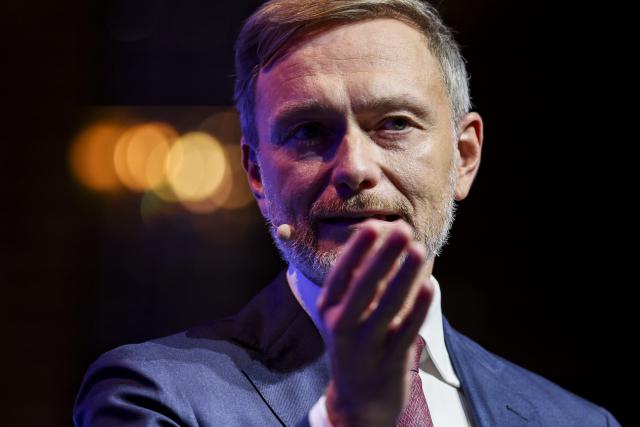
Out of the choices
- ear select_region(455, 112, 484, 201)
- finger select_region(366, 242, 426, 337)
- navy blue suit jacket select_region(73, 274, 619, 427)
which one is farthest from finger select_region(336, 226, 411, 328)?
ear select_region(455, 112, 484, 201)

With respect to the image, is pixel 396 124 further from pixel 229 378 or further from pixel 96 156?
pixel 96 156

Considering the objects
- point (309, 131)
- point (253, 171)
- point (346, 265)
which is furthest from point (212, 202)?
point (346, 265)

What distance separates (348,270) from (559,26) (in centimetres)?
231

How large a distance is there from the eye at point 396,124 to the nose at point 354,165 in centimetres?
7

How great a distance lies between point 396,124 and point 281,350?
1.85 feet

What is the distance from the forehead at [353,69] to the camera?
1727mm

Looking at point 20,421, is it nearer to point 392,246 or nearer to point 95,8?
point 95,8

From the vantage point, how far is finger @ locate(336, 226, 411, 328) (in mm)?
1056

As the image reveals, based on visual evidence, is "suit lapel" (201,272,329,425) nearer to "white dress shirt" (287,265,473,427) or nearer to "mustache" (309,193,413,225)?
"white dress shirt" (287,265,473,427)

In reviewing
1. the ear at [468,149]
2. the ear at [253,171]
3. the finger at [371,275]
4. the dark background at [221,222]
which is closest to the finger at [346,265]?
the finger at [371,275]

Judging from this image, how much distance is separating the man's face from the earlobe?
0.09 meters

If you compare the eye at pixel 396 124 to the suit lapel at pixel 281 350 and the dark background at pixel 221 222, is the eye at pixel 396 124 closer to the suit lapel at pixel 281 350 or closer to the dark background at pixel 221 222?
the suit lapel at pixel 281 350

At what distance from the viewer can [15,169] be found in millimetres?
2811

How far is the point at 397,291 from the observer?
1.08 meters
